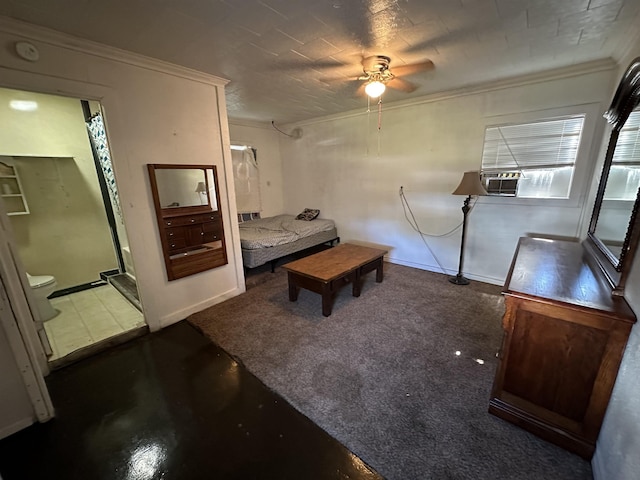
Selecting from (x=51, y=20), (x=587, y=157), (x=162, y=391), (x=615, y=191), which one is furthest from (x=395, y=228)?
(x=51, y=20)

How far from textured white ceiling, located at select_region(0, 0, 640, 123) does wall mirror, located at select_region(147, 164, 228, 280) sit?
3.14ft

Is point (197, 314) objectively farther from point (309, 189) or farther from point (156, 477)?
point (309, 189)

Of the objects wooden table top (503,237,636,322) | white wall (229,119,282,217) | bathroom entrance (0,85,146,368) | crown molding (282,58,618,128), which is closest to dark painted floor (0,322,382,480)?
bathroom entrance (0,85,146,368)

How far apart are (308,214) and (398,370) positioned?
11.3 feet

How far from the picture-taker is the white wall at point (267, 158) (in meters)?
4.63

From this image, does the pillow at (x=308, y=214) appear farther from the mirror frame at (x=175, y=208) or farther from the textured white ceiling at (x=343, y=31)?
the textured white ceiling at (x=343, y=31)

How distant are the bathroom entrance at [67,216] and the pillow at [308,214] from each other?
2779 millimetres

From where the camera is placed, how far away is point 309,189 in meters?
5.00

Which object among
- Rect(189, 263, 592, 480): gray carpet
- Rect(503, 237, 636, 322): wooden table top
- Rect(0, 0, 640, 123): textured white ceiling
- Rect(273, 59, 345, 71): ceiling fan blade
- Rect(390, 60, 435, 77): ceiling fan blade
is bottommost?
Rect(189, 263, 592, 480): gray carpet

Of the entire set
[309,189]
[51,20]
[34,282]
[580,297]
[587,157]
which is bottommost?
[34,282]

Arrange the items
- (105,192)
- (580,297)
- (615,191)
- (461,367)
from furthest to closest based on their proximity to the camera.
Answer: (105,192) → (461,367) → (615,191) → (580,297)

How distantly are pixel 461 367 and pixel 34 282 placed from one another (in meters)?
4.05

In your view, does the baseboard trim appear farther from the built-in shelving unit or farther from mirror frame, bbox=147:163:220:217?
mirror frame, bbox=147:163:220:217

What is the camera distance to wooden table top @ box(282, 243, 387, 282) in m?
2.62
